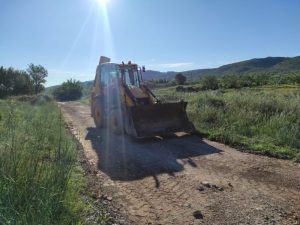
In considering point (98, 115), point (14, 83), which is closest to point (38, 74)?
point (14, 83)

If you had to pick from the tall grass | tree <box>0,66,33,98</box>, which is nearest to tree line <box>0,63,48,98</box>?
tree <box>0,66,33,98</box>

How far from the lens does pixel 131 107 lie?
9.88 metres

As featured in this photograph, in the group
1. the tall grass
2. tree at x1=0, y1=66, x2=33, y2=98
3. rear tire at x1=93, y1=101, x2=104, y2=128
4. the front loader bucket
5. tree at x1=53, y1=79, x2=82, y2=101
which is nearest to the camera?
the tall grass

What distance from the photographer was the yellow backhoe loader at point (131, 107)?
9.99 m

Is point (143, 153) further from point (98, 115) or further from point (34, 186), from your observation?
point (98, 115)

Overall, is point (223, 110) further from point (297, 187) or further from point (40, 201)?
point (40, 201)

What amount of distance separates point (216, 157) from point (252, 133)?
110 inches

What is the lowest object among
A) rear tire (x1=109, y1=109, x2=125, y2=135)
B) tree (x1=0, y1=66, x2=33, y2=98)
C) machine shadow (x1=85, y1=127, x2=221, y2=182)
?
machine shadow (x1=85, y1=127, x2=221, y2=182)

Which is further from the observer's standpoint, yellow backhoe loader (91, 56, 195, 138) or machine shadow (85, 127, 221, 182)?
yellow backhoe loader (91, 56, 195, 138)

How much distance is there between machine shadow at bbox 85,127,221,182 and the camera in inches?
274

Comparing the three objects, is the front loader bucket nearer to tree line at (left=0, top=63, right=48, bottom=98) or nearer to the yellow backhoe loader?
the yellow backhoe loader

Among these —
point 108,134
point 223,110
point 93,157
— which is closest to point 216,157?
point 93,157

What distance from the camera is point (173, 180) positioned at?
6.28 m

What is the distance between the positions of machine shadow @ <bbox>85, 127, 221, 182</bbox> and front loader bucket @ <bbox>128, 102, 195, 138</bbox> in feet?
0.84
